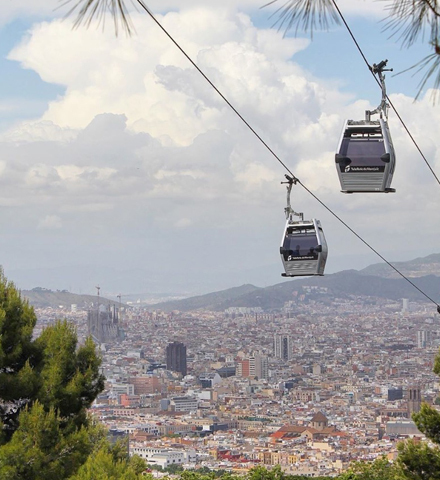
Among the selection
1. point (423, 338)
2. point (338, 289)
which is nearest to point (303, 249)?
point (423, 338)

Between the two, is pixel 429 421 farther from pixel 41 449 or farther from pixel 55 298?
pixel 55 298

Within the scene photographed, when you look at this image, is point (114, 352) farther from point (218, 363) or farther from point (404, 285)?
point (404, 285)

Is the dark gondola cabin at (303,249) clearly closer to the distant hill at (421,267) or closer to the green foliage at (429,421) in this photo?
the green foliage at (429,421)

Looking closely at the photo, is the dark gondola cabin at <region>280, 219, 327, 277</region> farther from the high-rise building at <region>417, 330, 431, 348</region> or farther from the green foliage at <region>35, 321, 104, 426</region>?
the high-rise building at <region>417, 330, 431, 348</region>

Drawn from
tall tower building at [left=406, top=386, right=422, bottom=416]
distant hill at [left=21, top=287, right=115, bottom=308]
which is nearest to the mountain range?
distant hill at [left=21, top=287, right=115, bottom=308]

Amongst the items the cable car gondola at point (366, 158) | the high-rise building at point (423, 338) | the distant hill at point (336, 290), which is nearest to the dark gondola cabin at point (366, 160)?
the cable car gondola at point (366, 158)

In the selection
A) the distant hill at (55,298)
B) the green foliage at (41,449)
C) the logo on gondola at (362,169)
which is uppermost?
the distant hill at (55,298)
